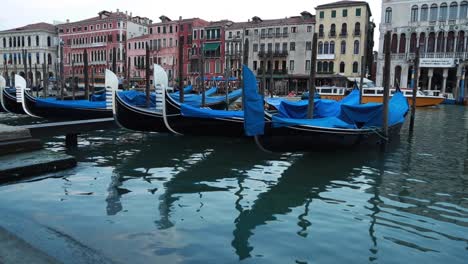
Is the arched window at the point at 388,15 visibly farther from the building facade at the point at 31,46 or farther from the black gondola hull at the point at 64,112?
the building facade at the point at 31,46

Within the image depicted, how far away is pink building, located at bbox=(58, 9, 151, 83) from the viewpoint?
145 ft

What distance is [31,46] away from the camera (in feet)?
159

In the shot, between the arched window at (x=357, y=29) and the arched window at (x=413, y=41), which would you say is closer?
the arched window at (x=413, y=41)

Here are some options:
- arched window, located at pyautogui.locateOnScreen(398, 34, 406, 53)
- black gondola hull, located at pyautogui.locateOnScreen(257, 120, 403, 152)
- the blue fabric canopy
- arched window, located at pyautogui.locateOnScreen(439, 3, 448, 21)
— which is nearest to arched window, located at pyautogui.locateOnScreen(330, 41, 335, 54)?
arched window, located at pyautogui.locateOnScreen(398, 34, 406, 53)

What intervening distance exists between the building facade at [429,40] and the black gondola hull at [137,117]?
24.7 meters

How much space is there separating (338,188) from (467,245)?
2.11 m

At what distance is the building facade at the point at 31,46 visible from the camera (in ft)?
158

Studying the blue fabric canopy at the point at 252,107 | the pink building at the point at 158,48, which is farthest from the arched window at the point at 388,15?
the blue fabric canopy at the point at 252,107

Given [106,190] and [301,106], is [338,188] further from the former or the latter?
[301,106]

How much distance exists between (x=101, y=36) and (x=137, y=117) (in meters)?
39.3

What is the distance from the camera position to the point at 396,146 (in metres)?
9.70

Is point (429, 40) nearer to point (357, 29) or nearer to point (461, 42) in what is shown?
point (461, 42)

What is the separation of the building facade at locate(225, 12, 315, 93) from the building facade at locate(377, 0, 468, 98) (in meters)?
6.55

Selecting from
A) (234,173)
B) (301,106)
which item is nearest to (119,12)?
(301,106)
